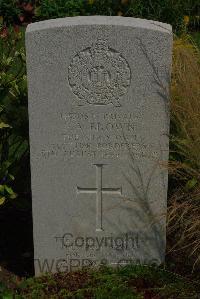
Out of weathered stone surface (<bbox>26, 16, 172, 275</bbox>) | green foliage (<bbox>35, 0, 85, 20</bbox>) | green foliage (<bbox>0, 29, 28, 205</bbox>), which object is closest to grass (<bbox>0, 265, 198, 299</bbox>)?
weathered stone surface (<bbox>26, 16, 172, 275</bbox>)

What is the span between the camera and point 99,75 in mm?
3104

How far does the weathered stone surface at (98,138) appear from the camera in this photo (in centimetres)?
304

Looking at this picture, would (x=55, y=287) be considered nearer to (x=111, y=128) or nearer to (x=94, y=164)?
(x=94, y=164)

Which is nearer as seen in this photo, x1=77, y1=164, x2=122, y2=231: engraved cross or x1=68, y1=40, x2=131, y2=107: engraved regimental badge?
x1=68, y1=40, x2=131, y2=107: engraved regimental badge

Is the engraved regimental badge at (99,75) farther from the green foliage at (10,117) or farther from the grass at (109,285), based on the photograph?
the grass at (109,285)

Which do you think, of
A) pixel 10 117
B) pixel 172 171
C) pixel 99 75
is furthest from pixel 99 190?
pixel 10 117

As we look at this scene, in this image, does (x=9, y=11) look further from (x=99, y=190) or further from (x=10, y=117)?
(x=99, y=190)

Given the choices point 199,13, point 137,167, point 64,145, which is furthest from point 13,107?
point 199,13

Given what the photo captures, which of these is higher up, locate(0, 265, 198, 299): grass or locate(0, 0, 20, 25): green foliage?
locate(0, 0, 20, 25): green foliage

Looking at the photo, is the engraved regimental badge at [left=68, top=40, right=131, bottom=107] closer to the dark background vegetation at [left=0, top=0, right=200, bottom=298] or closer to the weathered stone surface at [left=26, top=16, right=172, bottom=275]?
the weathered stone surface at [left=26, top=16, right=172, bottom=275]

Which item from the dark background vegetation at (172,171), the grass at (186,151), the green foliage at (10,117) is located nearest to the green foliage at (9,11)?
the dark background vegetation at (172,171)

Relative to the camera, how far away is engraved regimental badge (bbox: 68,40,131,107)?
306cm

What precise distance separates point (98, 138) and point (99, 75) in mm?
376

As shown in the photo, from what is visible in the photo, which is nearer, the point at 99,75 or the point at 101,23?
the point at 101,23
